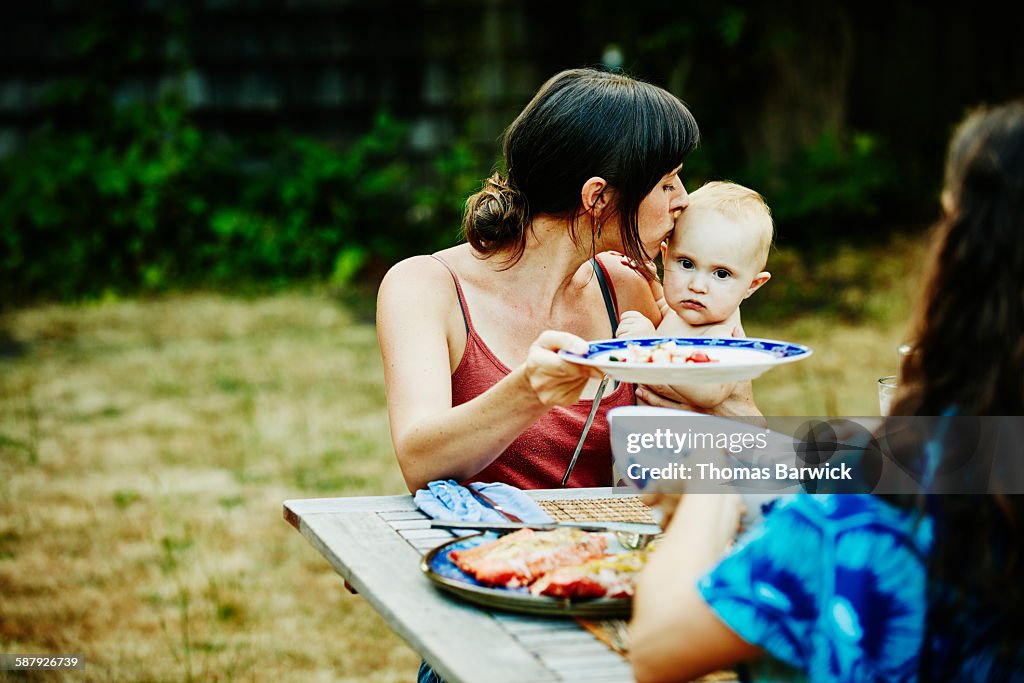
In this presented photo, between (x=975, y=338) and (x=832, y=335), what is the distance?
5.77 meters

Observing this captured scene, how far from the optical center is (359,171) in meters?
8.35

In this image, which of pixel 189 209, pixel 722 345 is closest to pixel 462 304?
pixel 722 345

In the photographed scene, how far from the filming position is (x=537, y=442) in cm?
224

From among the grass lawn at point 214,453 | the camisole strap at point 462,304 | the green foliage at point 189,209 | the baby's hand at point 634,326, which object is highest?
the camisole strap at point 462,304

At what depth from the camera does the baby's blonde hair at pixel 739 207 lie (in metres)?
2.19

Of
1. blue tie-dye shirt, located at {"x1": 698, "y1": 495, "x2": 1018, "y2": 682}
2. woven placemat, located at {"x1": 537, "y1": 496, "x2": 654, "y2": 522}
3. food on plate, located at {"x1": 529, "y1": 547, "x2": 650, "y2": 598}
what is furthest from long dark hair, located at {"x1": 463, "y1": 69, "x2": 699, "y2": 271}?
blue tie-dye shirt, located at {"x1": 698, "y1": 495, "x2": 1018, "y2": 682}

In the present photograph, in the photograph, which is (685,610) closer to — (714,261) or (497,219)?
(714,261)

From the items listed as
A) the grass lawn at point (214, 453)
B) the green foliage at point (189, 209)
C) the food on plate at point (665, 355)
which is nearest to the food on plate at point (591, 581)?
the food on plate at point (665, 355)

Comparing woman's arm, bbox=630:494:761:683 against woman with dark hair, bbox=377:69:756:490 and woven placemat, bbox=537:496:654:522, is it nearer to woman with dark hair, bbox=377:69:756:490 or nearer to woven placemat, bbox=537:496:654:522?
woven placemat, bbox=537:496:654:522

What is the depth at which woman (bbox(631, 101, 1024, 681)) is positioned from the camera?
3.59 feet

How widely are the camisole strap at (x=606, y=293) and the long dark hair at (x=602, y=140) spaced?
0.25m

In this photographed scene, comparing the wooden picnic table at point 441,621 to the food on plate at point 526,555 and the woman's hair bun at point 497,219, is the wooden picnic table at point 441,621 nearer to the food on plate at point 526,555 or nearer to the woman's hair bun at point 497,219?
the food on plate at point 526,555

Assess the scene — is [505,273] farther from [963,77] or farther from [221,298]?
[963,77]

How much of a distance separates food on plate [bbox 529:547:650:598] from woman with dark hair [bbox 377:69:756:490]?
1.81 feet
